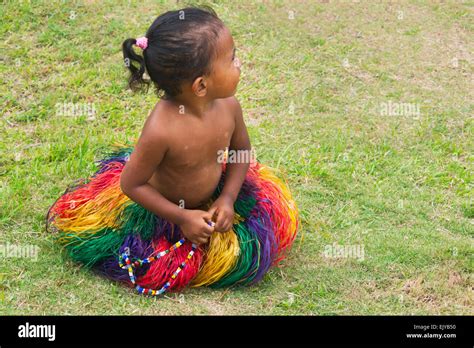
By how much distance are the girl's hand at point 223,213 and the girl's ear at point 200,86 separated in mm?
492

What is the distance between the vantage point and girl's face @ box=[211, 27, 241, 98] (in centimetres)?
302

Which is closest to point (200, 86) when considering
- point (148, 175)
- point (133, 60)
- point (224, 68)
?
point (224, 68)

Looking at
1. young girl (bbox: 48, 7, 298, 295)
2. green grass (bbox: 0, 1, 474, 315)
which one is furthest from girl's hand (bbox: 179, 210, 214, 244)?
green grass (bbox: 0, 1, 474, 315)

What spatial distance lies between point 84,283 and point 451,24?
3574 mm

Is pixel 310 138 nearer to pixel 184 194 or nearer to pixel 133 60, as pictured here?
pixel 184 194

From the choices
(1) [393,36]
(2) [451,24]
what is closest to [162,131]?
(1) [393,36]

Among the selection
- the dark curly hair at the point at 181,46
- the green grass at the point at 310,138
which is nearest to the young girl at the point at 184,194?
the dark curly hair at the point at 181,46

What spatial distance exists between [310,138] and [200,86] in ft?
5.12

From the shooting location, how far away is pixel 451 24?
222 inches

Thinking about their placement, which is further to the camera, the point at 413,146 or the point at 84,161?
the point at 413,146

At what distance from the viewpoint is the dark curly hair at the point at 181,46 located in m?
2.95

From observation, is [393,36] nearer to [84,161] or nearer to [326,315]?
[84,161]

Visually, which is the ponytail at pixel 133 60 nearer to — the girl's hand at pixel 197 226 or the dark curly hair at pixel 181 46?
the dark curly hair at pixel 181 46

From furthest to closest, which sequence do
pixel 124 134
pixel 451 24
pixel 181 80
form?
pixel 451 24, pixel 124 134, pixel 181 80
